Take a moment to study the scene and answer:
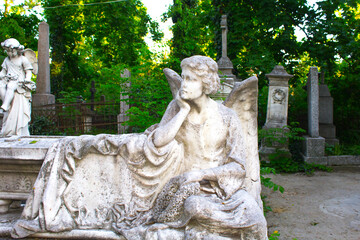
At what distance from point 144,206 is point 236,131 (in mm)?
969

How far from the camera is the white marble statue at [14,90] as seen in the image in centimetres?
482

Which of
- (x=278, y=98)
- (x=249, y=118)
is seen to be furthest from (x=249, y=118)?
(x=278, y=98)

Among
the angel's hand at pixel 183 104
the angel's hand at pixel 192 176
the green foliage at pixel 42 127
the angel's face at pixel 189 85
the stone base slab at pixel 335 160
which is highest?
the angel's face at pixel 189 85

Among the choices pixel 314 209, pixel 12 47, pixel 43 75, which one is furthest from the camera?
pixel 43 75

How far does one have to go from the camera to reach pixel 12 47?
4.82 metres

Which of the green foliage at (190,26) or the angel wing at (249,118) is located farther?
the green foliage at (190,26)

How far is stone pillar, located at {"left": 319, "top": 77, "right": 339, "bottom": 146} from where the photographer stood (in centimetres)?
870

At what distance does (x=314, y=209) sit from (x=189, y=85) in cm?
316

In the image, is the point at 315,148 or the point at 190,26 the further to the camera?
the point at 190,26

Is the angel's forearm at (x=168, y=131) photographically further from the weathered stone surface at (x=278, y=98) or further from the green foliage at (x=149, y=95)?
the weathered stone surface at (x=278, y=98)

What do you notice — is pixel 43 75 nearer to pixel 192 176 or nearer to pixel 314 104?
pixel 314 104

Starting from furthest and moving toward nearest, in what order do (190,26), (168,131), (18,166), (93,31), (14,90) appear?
(93,31) < (190,26) < (14,90) < (18,166) < (168,131)

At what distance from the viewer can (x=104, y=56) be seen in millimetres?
18391

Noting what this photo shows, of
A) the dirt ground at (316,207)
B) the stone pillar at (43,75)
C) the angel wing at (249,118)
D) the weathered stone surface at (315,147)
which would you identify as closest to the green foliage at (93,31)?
the stone pillar at (43,75)
